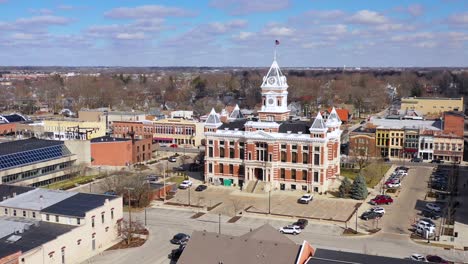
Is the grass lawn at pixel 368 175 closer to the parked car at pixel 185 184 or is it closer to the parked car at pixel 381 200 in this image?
the parked car at pixel 381 200

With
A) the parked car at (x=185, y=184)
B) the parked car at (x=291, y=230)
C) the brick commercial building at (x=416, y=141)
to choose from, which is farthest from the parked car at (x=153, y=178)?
the brick commercial building at (x=416, y=141)

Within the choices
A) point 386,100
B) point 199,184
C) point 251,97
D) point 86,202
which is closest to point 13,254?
point 86,202

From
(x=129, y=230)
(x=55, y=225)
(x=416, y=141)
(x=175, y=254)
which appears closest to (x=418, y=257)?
(x=175, y=254)

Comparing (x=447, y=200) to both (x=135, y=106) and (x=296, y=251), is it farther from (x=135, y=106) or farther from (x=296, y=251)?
(x=135, y=106)

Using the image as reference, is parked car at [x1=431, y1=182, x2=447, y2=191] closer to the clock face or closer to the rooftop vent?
the clock face

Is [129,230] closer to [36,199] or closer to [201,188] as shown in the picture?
[36,199]

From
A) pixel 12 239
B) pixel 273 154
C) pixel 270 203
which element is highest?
pixel 273 154

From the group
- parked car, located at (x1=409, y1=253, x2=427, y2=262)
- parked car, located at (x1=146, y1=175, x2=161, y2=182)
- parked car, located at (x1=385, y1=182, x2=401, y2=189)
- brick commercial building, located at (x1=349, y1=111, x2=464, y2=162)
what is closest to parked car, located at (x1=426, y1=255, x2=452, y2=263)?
parked car, located at (x1=409, y1=253, x2=427, y2=262)
